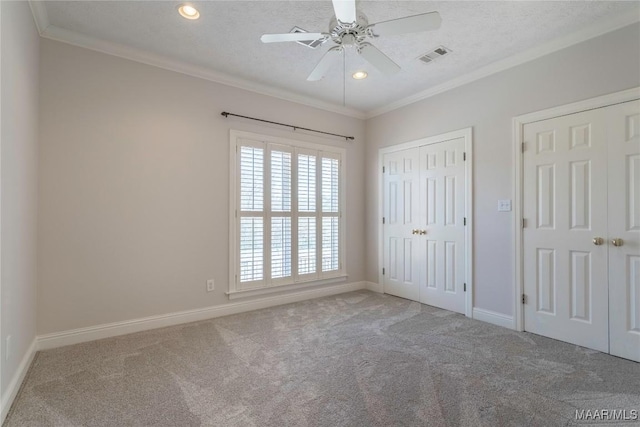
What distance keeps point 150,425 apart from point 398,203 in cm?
371

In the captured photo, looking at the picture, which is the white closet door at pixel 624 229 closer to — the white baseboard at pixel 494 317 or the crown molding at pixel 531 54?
the crown molding at pixel 531 54

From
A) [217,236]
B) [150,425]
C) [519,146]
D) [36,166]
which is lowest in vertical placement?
[150,425]

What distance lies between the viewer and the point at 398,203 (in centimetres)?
451

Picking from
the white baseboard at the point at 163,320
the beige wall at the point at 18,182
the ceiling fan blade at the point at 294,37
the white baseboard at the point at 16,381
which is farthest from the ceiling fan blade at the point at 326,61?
the white baseboard at the point at 16,381

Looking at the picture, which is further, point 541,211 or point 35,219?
point 541,211

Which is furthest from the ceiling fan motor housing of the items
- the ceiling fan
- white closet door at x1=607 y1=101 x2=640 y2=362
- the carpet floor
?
the carpet floor

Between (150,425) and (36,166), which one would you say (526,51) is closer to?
(150,425)

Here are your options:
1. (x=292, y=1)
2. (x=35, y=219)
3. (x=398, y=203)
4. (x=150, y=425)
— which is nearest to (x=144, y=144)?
(x=35, y=219)

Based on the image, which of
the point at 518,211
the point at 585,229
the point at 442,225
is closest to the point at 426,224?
the point at 442,225

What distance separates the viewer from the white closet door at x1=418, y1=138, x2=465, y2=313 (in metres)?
3.75

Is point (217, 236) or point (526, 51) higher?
point (526, 51)

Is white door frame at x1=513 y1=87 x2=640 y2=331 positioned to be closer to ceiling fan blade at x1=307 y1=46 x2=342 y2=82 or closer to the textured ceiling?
the textured ceiling

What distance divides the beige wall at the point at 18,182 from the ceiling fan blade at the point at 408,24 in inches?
86.7

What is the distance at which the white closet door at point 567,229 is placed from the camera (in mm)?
2701
